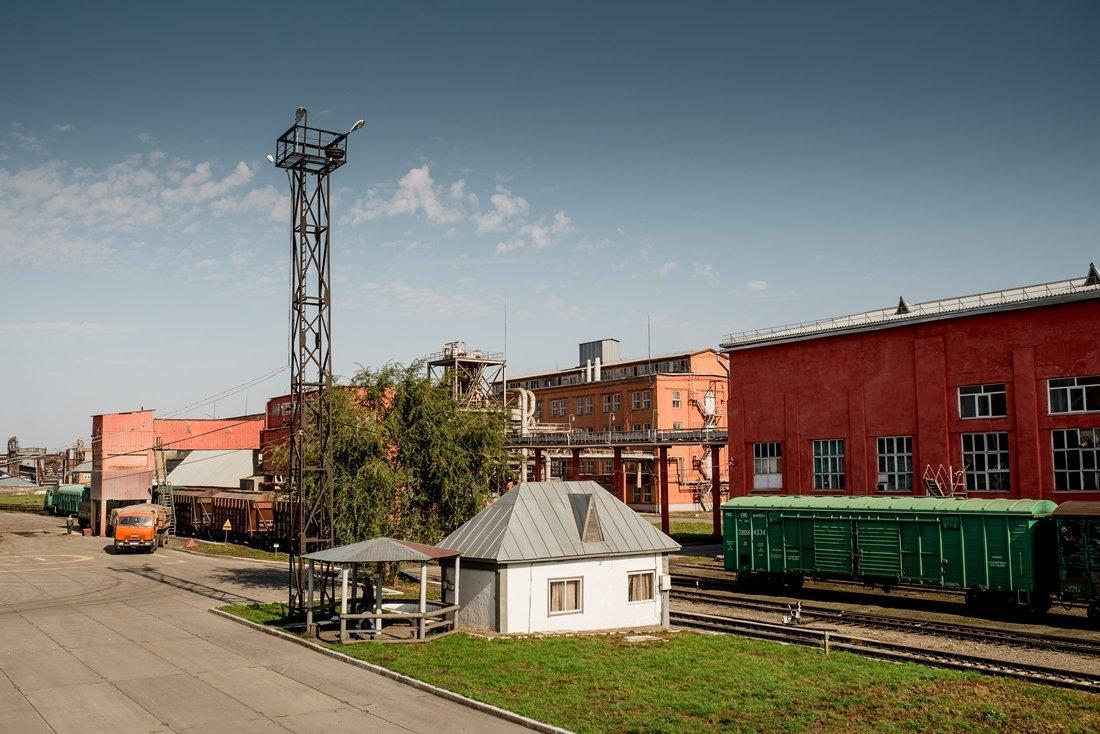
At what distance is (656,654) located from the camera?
22219 mm

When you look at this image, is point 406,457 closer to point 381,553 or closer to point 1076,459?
point 381,553

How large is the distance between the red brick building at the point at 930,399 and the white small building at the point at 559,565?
19.5 metres

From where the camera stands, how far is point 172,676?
67.3 feet

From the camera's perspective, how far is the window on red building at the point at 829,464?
1762 inches

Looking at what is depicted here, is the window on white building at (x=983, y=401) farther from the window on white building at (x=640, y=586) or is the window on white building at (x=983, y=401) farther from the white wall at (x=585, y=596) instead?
the window on white building at (x=640, y=586)

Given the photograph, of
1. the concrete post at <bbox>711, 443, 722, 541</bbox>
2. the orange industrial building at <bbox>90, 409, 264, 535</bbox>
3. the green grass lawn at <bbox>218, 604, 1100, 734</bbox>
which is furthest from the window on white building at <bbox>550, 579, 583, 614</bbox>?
the orange industrial building at <bbox>90, 409, 264, 535</bbox>

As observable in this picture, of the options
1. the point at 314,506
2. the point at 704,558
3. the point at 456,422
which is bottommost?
the point at 704,558

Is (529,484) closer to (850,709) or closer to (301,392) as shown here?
(301,392)

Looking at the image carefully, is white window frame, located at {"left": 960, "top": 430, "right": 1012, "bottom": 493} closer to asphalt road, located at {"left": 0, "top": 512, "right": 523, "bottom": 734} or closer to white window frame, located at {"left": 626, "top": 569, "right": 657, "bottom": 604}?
white window frame, located at {"left": 626, "top": 569, "right": 657, "bottom": 604}

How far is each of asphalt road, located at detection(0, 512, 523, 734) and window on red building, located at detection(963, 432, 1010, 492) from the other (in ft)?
97.9

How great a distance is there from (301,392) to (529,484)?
8138 millimetres

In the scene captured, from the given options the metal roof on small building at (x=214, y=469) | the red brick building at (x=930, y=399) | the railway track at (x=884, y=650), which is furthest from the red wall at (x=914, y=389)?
the metal roof on small building at (x=214, y=469)

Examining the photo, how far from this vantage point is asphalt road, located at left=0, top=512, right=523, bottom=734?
55.2ft

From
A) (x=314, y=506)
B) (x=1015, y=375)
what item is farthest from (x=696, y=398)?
(x=314, y=506)
